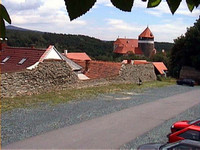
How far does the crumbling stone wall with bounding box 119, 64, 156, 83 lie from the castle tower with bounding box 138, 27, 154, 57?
38.4 metres

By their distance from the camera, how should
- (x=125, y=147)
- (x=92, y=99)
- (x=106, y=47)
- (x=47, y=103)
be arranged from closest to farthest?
(x=125, y=147), (x=47, y=103), (x=92, y=99), (x=106, y=47)

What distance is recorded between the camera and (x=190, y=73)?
30.9m

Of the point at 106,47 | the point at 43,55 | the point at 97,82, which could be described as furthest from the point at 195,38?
the point at 106,47

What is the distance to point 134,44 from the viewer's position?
246 feet

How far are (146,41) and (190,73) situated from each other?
119ft

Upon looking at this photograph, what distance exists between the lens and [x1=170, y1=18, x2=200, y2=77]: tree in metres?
29.5

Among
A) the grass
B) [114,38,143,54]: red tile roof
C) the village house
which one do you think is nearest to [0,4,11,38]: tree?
the grass

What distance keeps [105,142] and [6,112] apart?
16.4 ft

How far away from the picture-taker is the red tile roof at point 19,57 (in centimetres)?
1841

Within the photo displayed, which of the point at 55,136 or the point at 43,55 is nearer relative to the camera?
the point at 55,136

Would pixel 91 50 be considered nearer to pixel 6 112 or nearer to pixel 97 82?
pixel 97 82

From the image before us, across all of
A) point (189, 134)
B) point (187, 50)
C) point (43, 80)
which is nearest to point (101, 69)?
point (43, 80)

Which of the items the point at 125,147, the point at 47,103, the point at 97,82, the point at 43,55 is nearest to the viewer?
the point at 125,147

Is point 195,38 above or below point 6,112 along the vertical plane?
above
